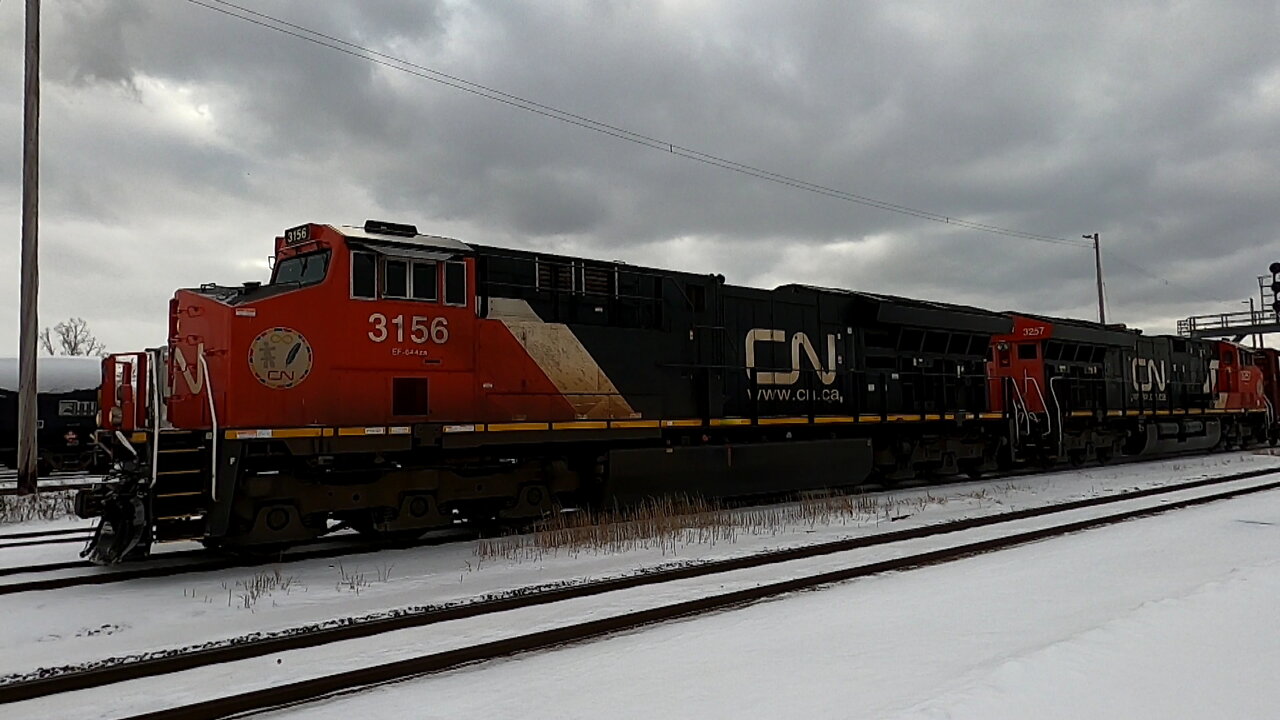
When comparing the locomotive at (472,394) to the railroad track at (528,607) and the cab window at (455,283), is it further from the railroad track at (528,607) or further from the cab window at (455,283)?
the railroad track at (528,607)

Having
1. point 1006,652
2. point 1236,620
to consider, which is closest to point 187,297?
point 1006,652

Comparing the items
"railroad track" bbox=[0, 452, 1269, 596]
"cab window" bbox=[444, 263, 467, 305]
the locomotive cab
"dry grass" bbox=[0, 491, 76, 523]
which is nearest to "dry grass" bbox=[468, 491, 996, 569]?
→ "railroad track" bbox=[0, 452, 1269, 596]

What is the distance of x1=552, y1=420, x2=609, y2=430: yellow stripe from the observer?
10.7 meters

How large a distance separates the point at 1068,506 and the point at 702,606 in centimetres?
838

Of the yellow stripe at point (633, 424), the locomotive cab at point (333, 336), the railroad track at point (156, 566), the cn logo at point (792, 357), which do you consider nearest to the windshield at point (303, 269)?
the locomotive cab at point (333, 336)

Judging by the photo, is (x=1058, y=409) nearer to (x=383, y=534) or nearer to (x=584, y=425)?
(x=584, y=425)

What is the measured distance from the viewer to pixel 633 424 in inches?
459

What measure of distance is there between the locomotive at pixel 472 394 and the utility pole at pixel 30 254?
715 cm

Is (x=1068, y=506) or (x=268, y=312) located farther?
(x=1068, y=506)

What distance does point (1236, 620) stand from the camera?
5.85 m

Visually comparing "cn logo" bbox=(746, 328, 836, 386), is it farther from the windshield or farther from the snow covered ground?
the windshield

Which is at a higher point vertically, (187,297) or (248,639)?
(187,297)

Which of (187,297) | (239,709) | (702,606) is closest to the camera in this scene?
(239,709)

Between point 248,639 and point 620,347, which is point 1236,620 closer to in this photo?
point 248,639
